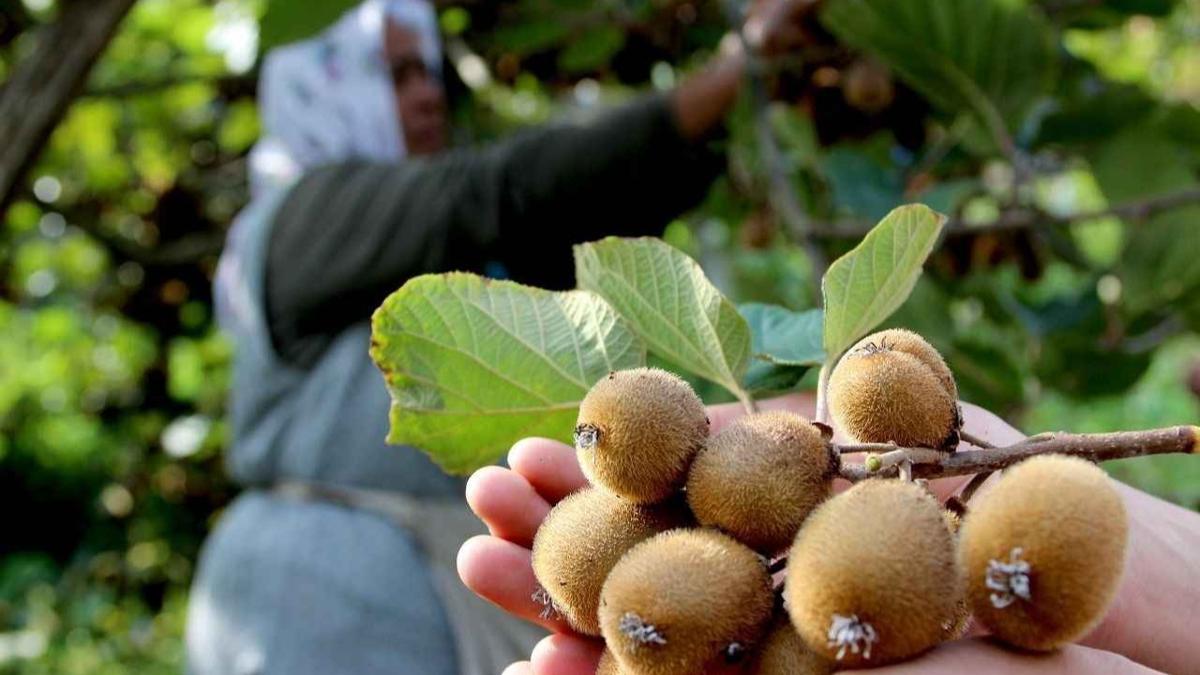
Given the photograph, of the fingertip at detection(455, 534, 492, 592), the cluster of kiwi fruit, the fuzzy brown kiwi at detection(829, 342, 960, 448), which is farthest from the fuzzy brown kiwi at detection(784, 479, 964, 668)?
the fingertip at detection(455, 534, 492, 592)

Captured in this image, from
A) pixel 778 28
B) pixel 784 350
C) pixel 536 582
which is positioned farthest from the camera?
pixel 778 28

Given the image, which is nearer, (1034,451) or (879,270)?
(1034,451)

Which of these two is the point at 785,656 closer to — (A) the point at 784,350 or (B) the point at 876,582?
(B) the point at 876,582

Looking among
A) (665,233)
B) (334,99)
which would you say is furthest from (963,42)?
(334,99)

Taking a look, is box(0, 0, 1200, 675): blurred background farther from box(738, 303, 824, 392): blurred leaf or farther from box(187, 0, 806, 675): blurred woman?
box(187, 0, 806, 675): blurred woman

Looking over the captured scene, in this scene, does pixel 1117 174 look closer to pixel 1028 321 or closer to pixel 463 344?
pixel 1028 321

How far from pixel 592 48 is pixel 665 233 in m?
0.59

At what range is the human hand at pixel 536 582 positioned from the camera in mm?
924

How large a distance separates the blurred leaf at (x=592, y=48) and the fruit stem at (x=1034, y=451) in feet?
6.49

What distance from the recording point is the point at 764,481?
2.45 feet

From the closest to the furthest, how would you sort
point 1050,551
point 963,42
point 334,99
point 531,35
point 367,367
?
point 1050,551, point 963,42, point 367,367, point 531,35, point 334,99

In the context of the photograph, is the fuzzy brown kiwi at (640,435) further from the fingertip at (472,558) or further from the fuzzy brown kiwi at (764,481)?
the fingertip at (472,558)

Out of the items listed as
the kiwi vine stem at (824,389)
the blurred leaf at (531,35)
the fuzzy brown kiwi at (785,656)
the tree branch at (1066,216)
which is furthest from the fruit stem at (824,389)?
the blurred leaf at (531,35)

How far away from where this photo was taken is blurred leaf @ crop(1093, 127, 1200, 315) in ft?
5.59
